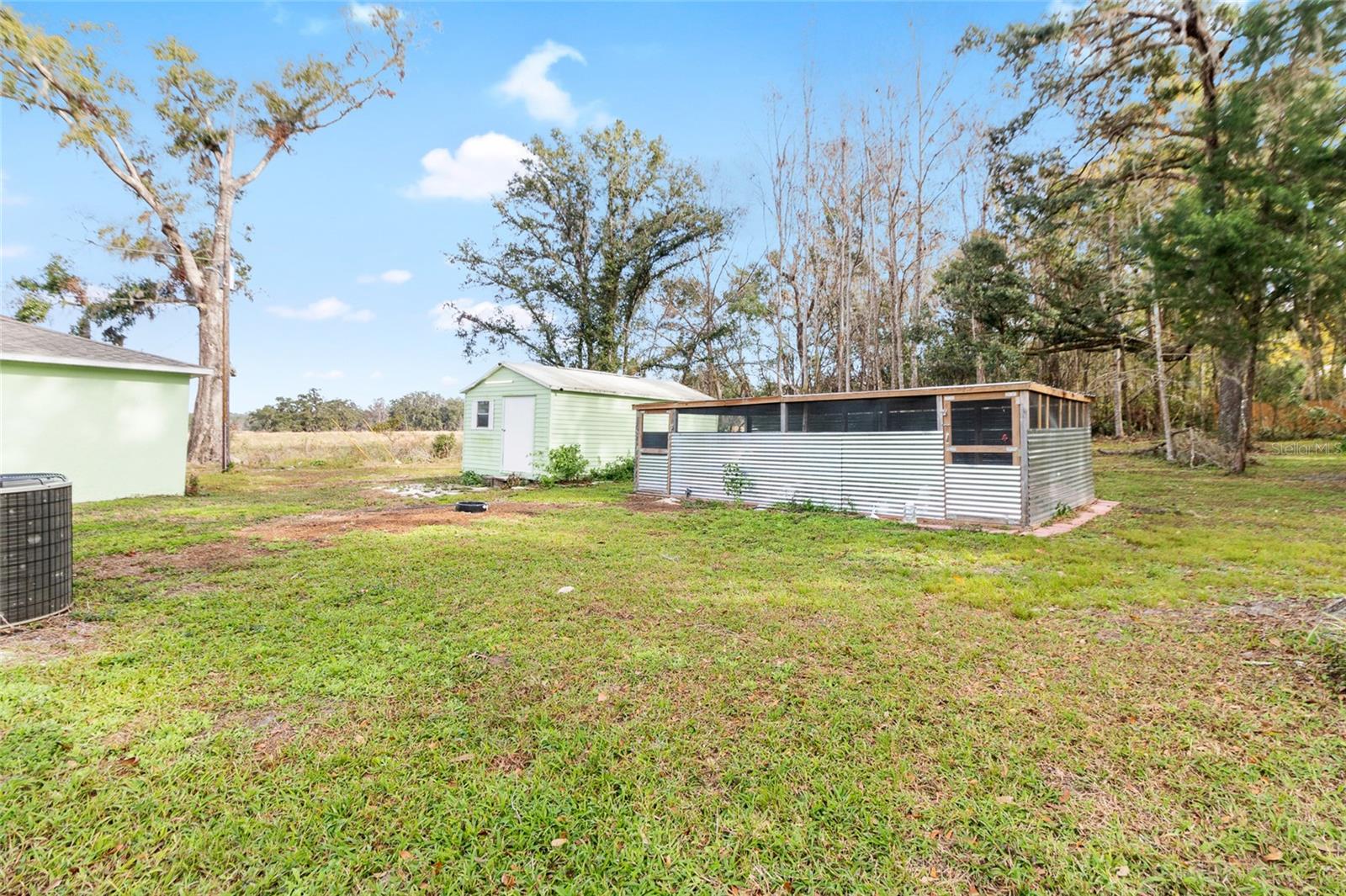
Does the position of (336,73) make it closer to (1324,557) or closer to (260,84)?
(260,84)

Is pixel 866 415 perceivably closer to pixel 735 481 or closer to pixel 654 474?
pixel 735 481

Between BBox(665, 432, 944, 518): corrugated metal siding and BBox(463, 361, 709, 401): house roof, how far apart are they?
380 cm

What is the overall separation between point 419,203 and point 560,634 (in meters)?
18.8

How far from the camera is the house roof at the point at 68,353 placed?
842 cm

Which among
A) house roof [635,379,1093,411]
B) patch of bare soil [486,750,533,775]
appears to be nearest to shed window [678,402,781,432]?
house roof [635,379,1093,411]

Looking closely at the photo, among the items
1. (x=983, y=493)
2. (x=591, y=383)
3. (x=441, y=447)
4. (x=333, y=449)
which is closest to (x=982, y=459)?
(x=983, y=493)

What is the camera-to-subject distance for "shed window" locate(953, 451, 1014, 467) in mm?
7332

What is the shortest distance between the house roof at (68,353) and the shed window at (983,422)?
12850 millimetres

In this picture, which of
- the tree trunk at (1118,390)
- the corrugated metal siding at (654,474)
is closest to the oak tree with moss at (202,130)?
the corrugated metal siding at (654,474)

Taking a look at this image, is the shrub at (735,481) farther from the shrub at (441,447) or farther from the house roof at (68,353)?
the shrub at (441,447)

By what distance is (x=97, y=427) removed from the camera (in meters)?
9.23

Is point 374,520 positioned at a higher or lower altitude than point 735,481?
lower

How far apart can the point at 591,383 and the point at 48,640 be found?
38.2 feet

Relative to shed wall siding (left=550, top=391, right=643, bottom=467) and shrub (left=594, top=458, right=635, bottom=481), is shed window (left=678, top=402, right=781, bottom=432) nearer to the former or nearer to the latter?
shed wall siding (left=550, top=391, right=643, bottom=467)
